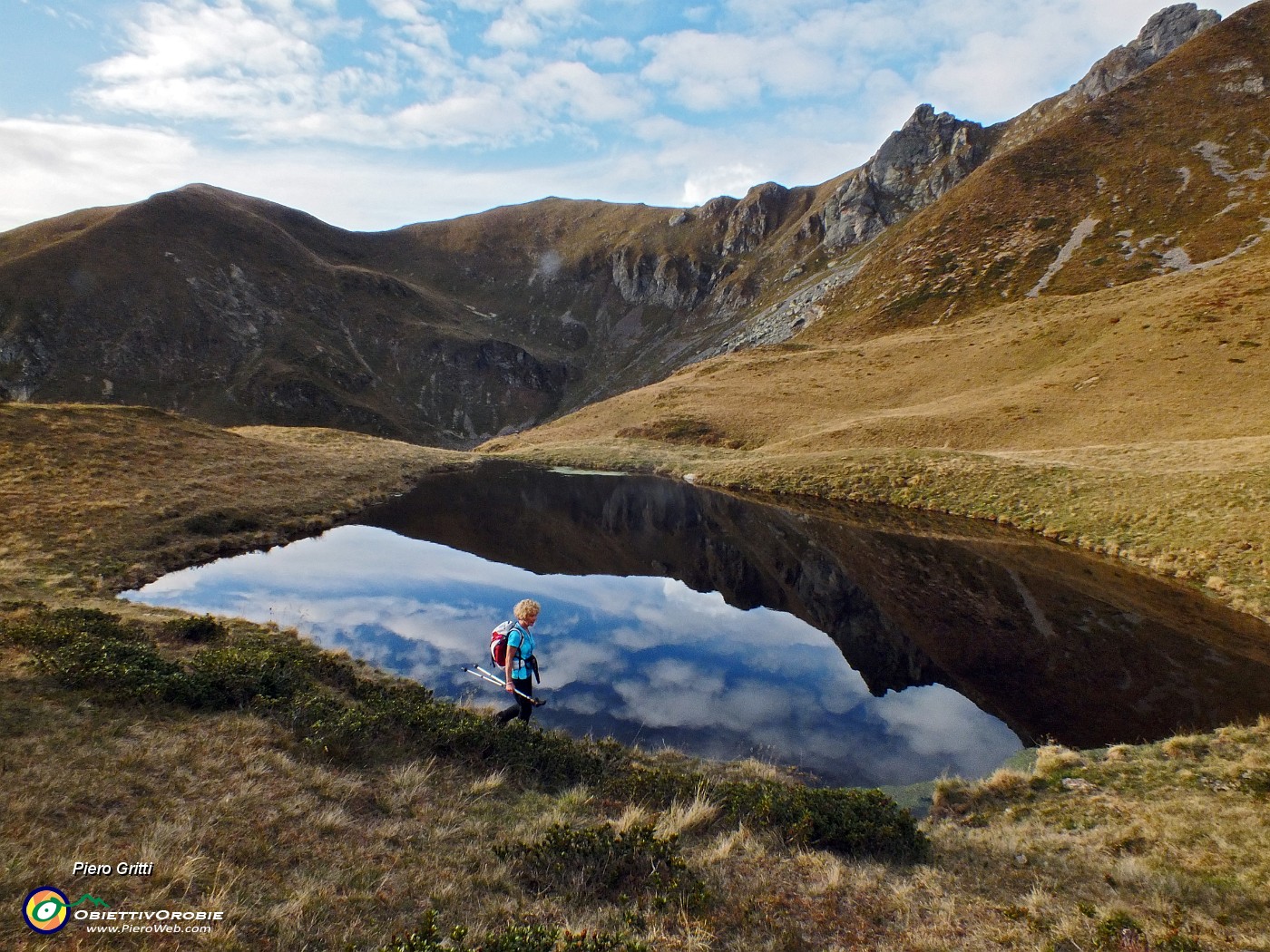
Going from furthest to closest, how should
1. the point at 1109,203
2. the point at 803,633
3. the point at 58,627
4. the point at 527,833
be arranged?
the point at 1109,203 < the point at 803,633 < the point at 58,627 < the point at 527,833

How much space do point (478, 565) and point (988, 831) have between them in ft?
77.5

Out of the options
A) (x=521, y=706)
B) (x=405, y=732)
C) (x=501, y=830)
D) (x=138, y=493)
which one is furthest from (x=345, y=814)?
(x=138, y=493)

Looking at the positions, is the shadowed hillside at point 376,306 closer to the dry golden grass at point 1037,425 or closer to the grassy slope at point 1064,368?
the grassy slope at point 1064,368

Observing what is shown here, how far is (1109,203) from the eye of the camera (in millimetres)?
97125

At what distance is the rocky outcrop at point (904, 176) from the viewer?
6265 inches

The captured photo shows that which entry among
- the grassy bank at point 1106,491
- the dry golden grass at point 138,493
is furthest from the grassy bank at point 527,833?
the grassy bank at point 1106,491

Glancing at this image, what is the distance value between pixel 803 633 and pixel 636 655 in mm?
6291

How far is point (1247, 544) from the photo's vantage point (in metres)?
23.8

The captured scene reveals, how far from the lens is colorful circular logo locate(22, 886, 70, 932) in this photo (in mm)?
4984

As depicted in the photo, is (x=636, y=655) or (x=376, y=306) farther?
(x=376, y=306)

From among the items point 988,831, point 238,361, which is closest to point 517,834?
Result: point 988,831

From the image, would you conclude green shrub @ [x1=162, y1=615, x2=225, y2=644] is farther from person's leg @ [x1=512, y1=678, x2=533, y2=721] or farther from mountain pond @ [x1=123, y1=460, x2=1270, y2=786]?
person's leg @ [x1=512, y1=678, x2=533, y2=721]

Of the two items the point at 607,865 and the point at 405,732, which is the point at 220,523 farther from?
the point at 607,865

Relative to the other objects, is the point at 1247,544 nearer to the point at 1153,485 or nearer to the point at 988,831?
the point at 1153,485
